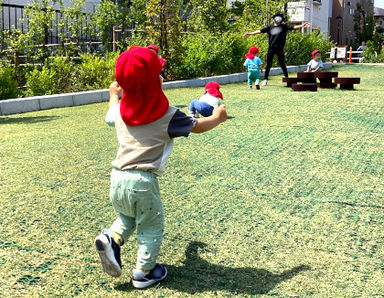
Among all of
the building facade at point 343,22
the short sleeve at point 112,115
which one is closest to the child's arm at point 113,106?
the short sleeve at point 112,115

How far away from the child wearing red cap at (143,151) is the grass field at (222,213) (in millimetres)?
193

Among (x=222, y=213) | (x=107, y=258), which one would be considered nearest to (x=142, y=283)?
(x=107, y=258)

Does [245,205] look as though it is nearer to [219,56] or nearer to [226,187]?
[226,187]

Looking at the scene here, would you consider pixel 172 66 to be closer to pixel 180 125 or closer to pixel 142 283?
pixel 180 125

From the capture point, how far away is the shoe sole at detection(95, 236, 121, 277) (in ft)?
8.24

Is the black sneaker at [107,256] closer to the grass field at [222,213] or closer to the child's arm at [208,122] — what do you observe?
the grass field at [222,213]

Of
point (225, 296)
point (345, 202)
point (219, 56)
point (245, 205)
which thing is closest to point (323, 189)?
point (345, 202)

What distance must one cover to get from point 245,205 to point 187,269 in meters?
1.14

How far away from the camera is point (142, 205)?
2609 mm

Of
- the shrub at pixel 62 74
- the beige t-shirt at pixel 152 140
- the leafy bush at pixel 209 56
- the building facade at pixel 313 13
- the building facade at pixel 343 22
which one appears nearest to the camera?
the beige t-shirt at pixel 152 140

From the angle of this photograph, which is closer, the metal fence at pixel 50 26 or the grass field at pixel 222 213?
the grass field at pixel 222 213

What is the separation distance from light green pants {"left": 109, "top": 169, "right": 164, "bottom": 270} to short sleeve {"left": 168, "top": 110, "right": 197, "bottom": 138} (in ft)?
0.85

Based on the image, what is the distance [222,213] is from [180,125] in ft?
4.06

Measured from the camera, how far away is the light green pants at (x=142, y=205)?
8.50ft
